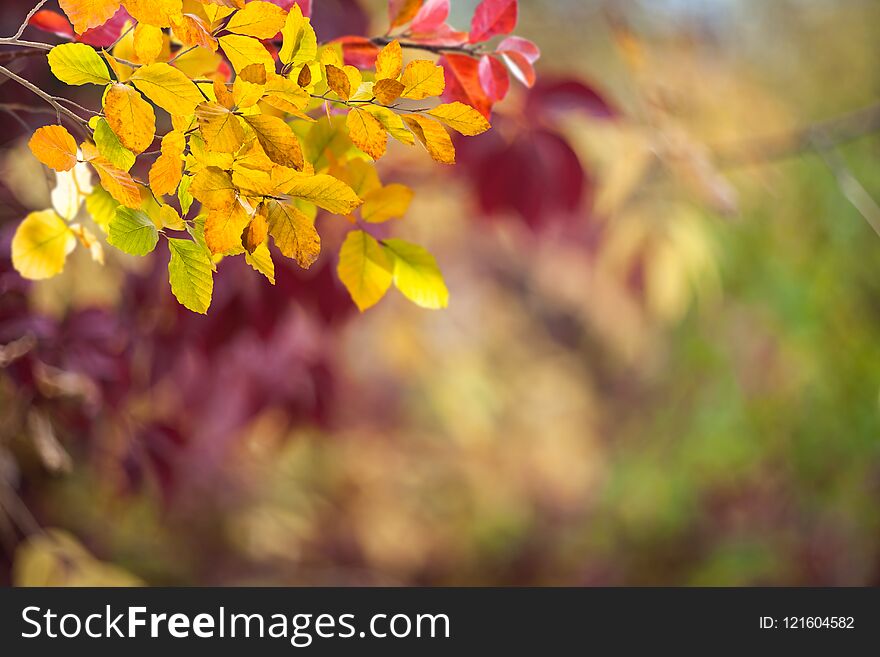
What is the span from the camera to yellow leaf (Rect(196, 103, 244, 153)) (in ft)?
0.95

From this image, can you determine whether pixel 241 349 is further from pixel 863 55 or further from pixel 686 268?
pixel 863 55

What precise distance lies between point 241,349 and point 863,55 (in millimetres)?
2106

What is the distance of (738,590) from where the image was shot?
113cm

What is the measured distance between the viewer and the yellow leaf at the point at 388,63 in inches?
12.1

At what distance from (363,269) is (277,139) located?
88mm

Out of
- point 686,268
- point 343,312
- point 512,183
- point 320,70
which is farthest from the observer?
point 686,268

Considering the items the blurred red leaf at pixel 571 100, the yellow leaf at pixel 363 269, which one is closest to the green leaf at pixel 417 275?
the yellow leaf at pixel 363 269

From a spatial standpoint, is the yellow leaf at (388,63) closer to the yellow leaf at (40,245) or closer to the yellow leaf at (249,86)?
the yellow leaf at (249,86)

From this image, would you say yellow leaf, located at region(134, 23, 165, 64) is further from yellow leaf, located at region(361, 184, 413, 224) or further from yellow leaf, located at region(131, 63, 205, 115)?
yellow leaf, located at region(361, 184, 413, 224)

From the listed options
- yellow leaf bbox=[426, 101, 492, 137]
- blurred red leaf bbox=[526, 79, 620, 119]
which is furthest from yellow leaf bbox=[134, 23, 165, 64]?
blurred red leaf bbox=[526, 79, 620, 119]

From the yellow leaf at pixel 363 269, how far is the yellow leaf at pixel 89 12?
13cm

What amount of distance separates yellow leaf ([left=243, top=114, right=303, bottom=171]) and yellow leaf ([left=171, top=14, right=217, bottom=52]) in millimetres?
36

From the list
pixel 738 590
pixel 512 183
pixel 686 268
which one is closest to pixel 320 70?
pixel 512 183

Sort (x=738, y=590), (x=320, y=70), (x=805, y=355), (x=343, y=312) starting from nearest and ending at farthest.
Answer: (x=320, y=70)
(x=343, y=312)
(x=738, y=590)
(x=805, y=355)
